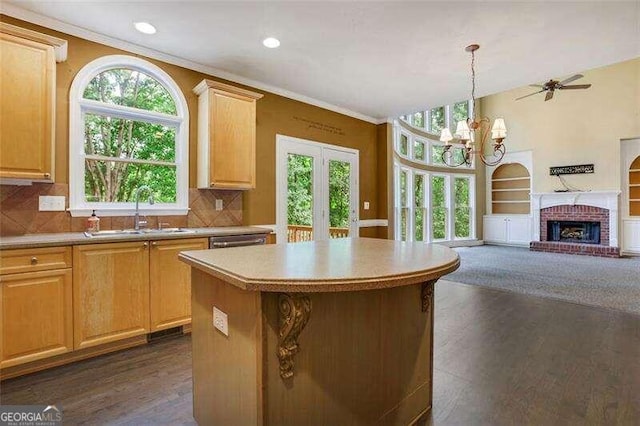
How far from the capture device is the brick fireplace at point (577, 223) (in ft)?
25.3

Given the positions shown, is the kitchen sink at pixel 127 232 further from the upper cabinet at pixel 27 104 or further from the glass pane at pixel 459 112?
the glass pane at pixel 459 112

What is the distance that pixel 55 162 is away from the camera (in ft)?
8.99

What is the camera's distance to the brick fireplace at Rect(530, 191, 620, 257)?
773cm

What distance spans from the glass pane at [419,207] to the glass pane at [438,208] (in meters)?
0.38

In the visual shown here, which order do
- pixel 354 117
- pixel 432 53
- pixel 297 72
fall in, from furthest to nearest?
pixel 354 117 → pixel 297 72 → pixel 432 53

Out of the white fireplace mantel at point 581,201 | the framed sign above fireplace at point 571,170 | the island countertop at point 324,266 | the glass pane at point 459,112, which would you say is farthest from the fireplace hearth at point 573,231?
the island countertop at point 324,266

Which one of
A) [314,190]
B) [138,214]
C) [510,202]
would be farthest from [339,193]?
[510,202]

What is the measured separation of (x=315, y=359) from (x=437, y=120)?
30.8 ft

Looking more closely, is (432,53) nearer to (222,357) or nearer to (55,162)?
(222,357)

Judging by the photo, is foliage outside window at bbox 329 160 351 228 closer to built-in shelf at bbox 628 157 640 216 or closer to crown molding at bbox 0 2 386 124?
crown molding at bbox 0 2 386 124

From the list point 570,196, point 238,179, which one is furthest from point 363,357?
point 570,196

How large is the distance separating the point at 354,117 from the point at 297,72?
1794 millimetres

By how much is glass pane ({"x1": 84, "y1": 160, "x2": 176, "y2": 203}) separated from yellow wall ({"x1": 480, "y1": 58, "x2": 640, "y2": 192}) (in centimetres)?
956

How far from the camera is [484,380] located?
2172 mm
